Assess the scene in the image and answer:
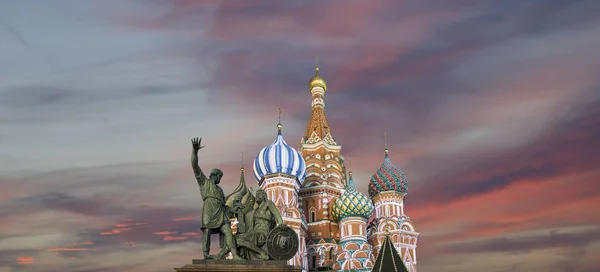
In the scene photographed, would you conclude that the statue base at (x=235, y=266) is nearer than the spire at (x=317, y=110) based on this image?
Yes

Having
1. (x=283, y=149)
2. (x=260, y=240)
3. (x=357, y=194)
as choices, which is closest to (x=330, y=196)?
(x=357, y=194)

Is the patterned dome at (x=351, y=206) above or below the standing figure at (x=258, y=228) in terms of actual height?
above

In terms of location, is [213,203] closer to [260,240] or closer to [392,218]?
[260,240]

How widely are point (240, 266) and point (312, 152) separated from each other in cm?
4075

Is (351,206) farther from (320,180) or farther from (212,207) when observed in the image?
(212,207)

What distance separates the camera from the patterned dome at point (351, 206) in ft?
149

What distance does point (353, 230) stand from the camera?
44.8 meters

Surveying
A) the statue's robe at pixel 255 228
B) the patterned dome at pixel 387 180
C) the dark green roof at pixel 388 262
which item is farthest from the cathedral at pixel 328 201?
the statue's robe at pixel 255 228

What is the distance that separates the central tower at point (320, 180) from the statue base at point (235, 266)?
3202cm

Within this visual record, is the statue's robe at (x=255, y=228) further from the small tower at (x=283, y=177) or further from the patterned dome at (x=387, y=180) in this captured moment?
the patterned dome at (x=387, y=180)

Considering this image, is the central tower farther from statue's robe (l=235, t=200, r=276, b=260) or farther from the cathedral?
statue's robe (l=235, t=200, r=276, b=260)

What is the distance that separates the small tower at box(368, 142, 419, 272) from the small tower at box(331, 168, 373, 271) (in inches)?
125

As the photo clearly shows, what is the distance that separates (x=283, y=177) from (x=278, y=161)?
1.18 m

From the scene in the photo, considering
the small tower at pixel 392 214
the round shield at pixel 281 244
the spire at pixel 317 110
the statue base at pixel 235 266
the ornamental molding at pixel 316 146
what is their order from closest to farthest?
1. the statue base at pixel 235 266
2. the round shield at pixel 281 244
3. the small tower at pixel 392 214
4. the ornamental molding at pixel 316 146
5. the spire at pixel 317 110
